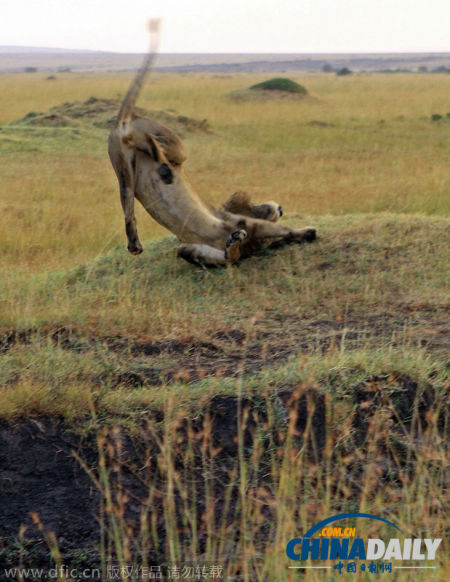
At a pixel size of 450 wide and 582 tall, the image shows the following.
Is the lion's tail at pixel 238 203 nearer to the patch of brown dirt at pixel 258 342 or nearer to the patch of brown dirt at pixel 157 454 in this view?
the patch of brown dirt at pixel 258 342

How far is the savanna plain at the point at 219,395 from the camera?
275 centimetres

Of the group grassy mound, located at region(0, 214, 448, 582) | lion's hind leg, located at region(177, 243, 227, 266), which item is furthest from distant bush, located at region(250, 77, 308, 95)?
grassy mound, located at region(0, 214, 448, 582)

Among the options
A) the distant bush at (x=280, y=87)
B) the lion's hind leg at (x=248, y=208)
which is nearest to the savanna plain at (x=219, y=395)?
the lion's hind leg at (x=248, y=208)

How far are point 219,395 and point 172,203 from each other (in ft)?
9.35

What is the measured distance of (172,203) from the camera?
611cm

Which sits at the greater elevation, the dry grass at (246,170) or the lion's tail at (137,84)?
the lion's tail at (137,84)

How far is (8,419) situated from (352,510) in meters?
1.52

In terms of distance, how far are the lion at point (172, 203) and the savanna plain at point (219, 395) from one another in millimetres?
165

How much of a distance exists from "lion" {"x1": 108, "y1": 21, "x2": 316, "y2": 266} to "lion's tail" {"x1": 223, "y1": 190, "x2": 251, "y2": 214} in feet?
0.34

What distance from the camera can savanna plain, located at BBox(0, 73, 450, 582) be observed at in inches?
108

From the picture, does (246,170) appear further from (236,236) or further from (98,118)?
(236,236)

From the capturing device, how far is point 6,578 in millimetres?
2613

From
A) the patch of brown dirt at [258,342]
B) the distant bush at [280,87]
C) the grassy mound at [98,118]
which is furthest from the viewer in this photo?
the distant bush at [280,87]

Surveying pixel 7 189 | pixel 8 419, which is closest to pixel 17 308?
pixel 8 419
